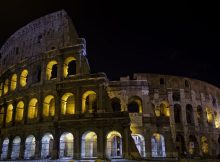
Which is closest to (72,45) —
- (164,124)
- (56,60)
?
(56,60)

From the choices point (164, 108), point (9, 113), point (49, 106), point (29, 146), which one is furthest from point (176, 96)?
point (9, 113)

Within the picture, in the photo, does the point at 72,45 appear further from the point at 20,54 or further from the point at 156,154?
the point at 156,154

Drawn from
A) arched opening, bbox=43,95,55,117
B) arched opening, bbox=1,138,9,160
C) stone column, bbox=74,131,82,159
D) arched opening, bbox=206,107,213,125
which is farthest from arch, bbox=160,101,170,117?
arched opening, bbox=1,138,9,160

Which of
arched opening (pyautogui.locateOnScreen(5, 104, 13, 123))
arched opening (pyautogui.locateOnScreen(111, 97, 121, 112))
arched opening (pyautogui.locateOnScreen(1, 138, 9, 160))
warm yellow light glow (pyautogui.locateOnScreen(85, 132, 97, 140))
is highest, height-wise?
arched opening (pyautogui.locateOnScreen(111, 97, 121, 112))

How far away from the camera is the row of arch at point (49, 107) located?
24906mm

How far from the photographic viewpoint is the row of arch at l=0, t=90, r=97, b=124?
24906 millimetres

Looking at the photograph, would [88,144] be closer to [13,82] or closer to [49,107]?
[49,107]

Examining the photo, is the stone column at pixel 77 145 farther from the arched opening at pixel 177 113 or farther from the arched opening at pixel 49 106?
the arched opening at pixel 177 113

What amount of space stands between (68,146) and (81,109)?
4.20m

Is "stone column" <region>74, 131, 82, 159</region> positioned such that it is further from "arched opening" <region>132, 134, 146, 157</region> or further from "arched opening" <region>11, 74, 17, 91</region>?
"arched opening" <region>11, 74, 17, 91</region>

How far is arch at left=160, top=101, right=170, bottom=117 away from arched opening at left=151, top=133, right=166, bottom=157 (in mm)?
3663

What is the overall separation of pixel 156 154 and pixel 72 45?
48.0 ft

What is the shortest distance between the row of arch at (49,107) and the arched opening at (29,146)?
7.35ft

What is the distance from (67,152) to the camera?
976 inches
